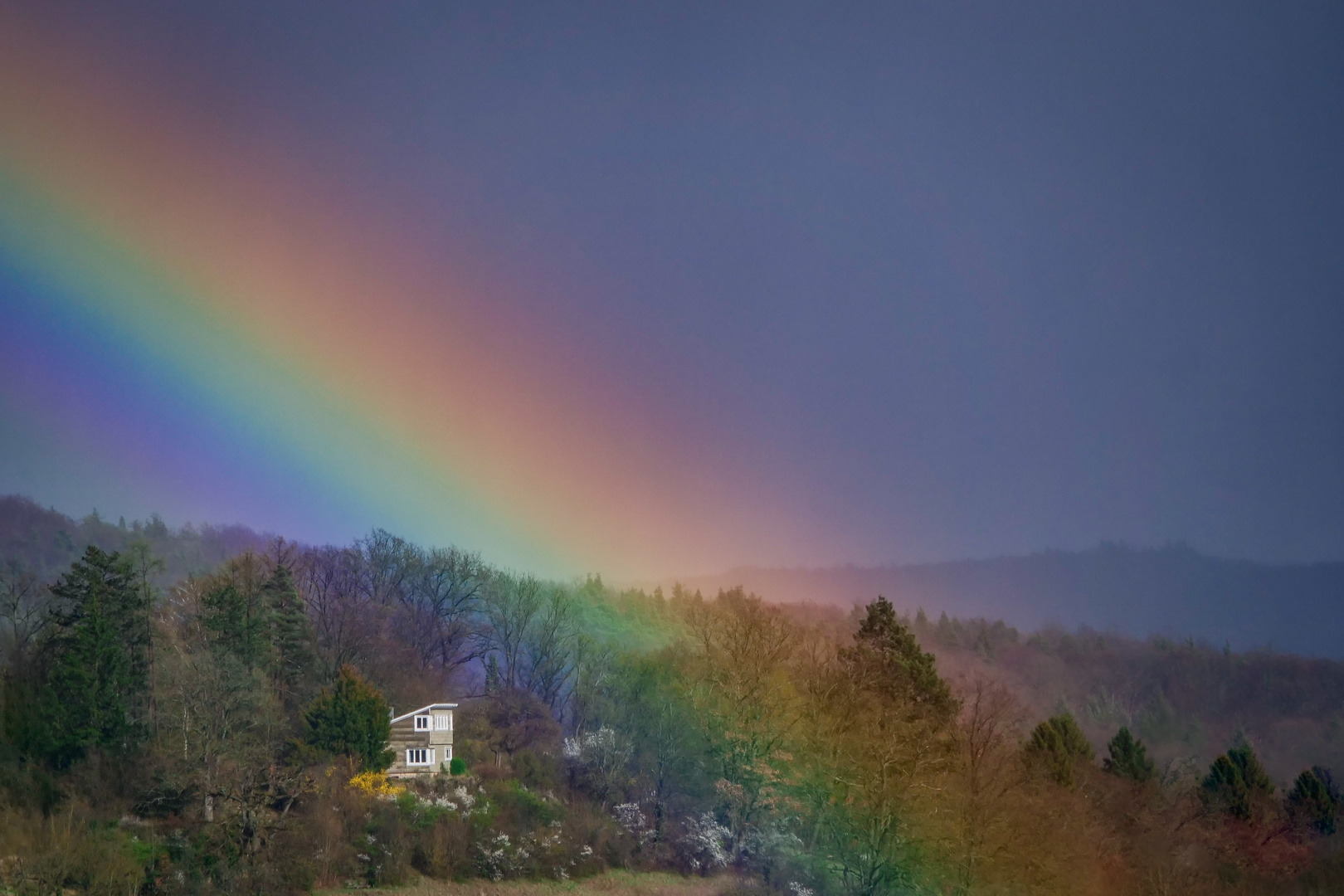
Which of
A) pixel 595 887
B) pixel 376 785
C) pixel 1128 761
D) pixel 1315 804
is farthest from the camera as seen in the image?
pixel 1315 804

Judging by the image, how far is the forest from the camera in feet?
95.4

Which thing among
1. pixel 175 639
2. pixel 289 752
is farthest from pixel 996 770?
pixel 175 639

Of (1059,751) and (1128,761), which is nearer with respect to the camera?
(1059,751)

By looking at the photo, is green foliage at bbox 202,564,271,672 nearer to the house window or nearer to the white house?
the white house

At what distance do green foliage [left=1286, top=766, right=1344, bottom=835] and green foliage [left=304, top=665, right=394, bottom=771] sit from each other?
3731cm

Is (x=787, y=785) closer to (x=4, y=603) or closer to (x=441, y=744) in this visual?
(x=441, y=744)

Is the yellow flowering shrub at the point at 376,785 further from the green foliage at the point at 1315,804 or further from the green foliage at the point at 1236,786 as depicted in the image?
the green foliage at the point at 1315,804

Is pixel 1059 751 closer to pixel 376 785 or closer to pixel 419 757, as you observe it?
pixel 419 757

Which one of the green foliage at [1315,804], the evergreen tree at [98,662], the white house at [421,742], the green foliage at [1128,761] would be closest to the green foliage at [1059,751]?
the green foliage at [1128,761]

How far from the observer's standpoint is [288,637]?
1646 inches

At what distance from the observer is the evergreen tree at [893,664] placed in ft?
109

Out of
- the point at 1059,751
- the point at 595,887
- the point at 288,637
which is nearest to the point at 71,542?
the point at 288,637

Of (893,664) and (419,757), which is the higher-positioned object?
(893,664)

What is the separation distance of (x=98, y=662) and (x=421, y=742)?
1254 centimetres
